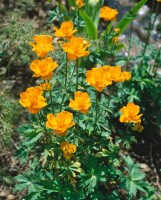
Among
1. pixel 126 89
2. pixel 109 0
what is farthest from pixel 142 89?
pixel 109 0

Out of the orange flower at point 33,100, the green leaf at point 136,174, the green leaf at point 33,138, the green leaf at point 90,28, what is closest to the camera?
the orange flower at point 33,100

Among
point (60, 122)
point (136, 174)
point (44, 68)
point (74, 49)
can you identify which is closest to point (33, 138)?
point (60, 122)

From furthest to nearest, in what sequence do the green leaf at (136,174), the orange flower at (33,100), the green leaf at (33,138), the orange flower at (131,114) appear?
the green leaf at (136,174) < the green leaf at (33,138) < the orange flower at (131,114) < the orange flower at (33,100)

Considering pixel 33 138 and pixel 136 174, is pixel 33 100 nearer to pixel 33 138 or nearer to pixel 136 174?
pixel 33 138

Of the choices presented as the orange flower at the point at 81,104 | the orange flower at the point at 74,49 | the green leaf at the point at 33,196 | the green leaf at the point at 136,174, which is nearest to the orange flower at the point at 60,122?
the orange flower at the point at 81,104

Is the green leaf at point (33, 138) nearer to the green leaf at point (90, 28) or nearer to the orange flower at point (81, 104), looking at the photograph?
the orange flower at point (81, 104)

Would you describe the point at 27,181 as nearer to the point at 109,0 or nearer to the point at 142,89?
the point at 142,89
